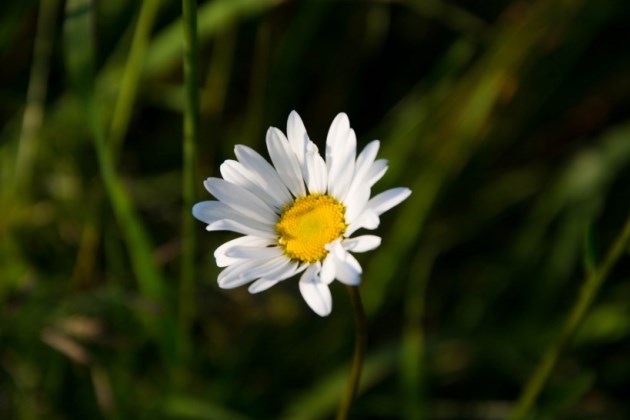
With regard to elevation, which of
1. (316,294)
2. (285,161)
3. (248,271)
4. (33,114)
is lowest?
(316,294)

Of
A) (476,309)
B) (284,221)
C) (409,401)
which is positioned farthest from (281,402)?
(284,221)

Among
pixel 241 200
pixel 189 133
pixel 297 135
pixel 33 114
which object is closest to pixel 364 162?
pixel 297 135

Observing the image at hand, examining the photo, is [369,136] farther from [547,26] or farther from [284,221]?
[284,221]

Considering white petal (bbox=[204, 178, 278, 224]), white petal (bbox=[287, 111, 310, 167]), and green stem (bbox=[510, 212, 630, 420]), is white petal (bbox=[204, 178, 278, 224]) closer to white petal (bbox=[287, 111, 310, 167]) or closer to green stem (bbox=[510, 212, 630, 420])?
white petal (bbox=[287, 111, 310, 167])

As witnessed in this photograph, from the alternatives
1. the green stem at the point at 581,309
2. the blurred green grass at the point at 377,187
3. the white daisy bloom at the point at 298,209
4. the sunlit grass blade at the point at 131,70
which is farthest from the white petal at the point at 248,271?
the sunlit grass blade at the point at 131,70

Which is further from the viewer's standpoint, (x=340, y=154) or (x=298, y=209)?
(x=298, y=209)

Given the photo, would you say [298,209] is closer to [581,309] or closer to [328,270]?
[328,270]
